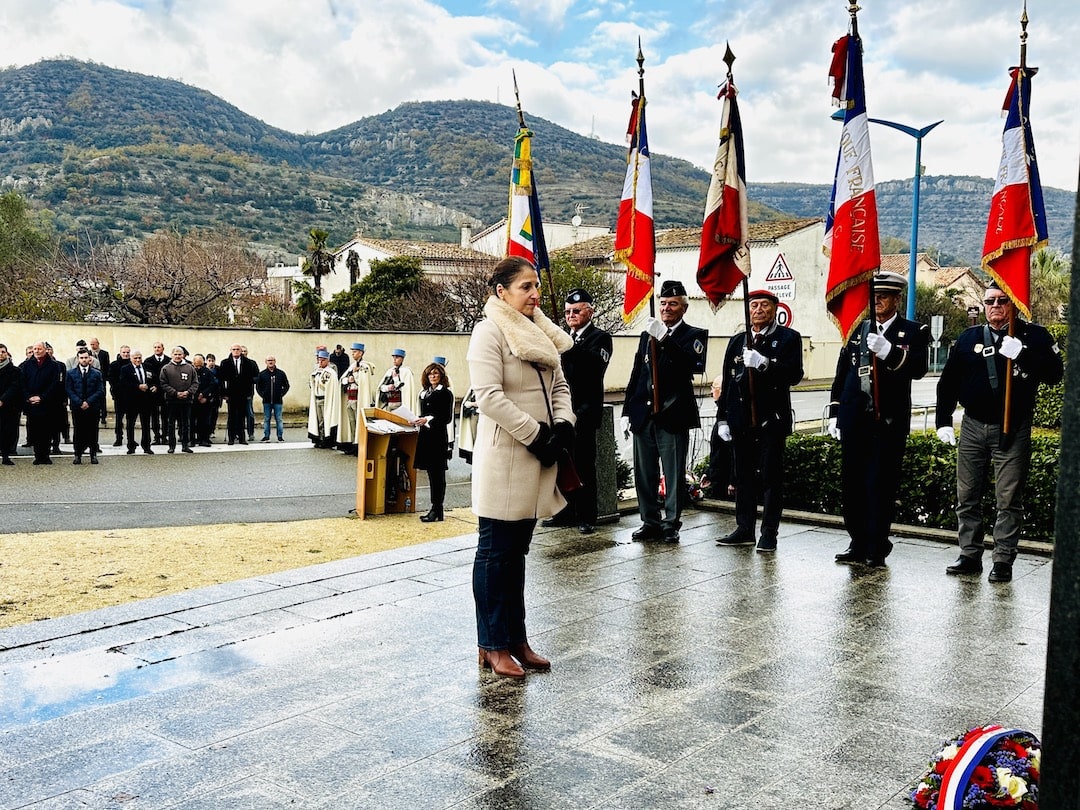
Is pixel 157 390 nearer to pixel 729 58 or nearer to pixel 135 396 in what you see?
pixel 135 396

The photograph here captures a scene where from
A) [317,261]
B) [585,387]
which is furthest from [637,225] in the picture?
[317,261]

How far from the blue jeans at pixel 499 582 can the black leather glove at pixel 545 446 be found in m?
0.33

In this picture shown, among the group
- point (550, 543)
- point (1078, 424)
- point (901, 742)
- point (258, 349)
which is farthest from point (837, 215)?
point (258, 349)

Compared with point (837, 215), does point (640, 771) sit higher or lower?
lower

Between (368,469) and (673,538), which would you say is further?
(368,469)

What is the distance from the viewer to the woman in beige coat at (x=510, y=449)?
506 cm

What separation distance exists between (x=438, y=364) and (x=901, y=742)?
28.2 feet

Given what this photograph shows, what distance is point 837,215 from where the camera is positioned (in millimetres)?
8109

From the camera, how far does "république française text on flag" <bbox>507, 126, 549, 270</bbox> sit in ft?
31.2

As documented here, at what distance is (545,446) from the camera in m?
5.10

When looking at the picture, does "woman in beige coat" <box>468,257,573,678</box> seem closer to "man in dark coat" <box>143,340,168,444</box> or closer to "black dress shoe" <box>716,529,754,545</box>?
"black dress shoe" <box>716,529,754,545</box>

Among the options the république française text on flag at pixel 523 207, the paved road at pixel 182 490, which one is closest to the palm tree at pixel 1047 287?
the paved road at pixel 182 490

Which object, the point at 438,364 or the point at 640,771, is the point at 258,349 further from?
the point at 640,771

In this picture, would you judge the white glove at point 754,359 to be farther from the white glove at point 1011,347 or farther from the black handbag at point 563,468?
the black handbag at point 563,468
